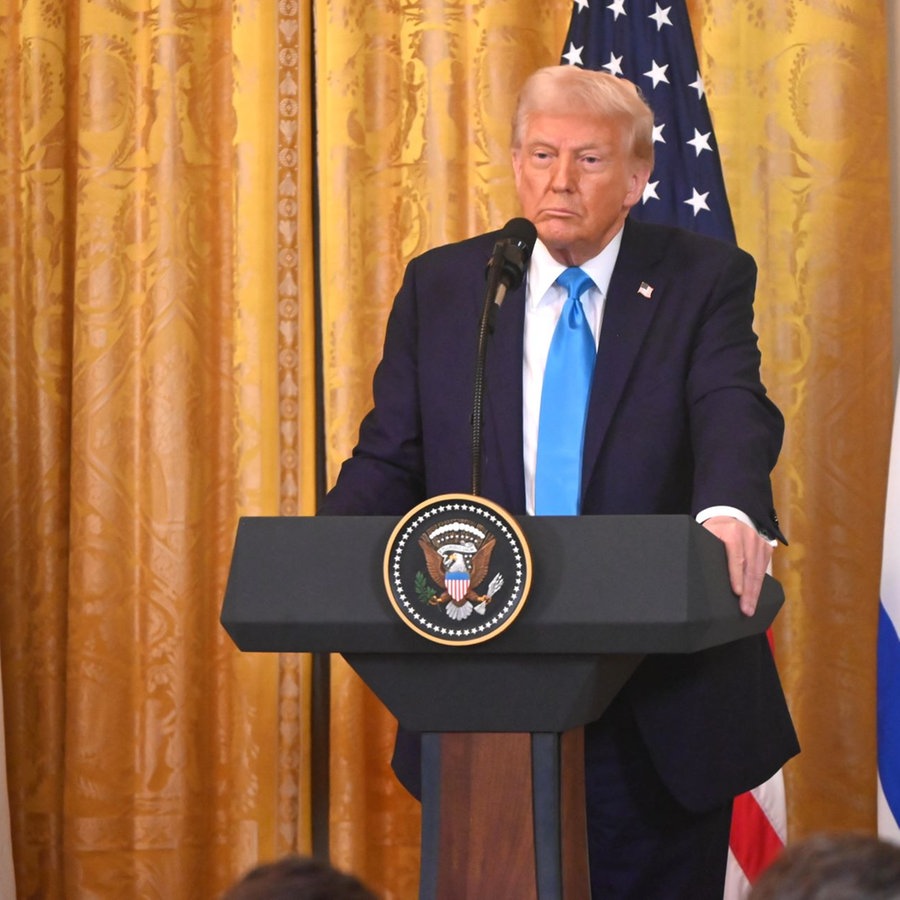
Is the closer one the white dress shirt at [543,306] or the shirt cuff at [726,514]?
the shirt cuff at [726,514]

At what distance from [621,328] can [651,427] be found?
0.18 m

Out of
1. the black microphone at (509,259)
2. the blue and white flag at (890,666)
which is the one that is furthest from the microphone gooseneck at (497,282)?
the blue and white flag at (890,666)

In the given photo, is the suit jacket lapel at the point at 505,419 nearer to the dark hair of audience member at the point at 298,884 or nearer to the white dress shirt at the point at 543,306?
the white dress shirt at the point at 543,306

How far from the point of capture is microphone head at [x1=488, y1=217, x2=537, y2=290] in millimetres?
2074

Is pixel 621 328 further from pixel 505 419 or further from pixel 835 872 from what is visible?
pixel 835 872

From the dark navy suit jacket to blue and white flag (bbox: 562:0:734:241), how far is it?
→ 131cm

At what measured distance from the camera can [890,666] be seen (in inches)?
138

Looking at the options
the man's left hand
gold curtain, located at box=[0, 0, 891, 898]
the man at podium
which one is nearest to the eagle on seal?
the man's left hand

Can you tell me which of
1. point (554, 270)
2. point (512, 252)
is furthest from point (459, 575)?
point (554, 270)

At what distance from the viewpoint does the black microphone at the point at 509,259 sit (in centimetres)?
205

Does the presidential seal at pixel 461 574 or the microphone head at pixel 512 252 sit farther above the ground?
the microphone head at pixel 512 252

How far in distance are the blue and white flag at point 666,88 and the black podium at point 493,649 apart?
2.18m

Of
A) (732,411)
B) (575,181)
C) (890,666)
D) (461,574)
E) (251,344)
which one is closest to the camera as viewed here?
(461,574)

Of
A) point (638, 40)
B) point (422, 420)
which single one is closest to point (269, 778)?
point (422, 420)
